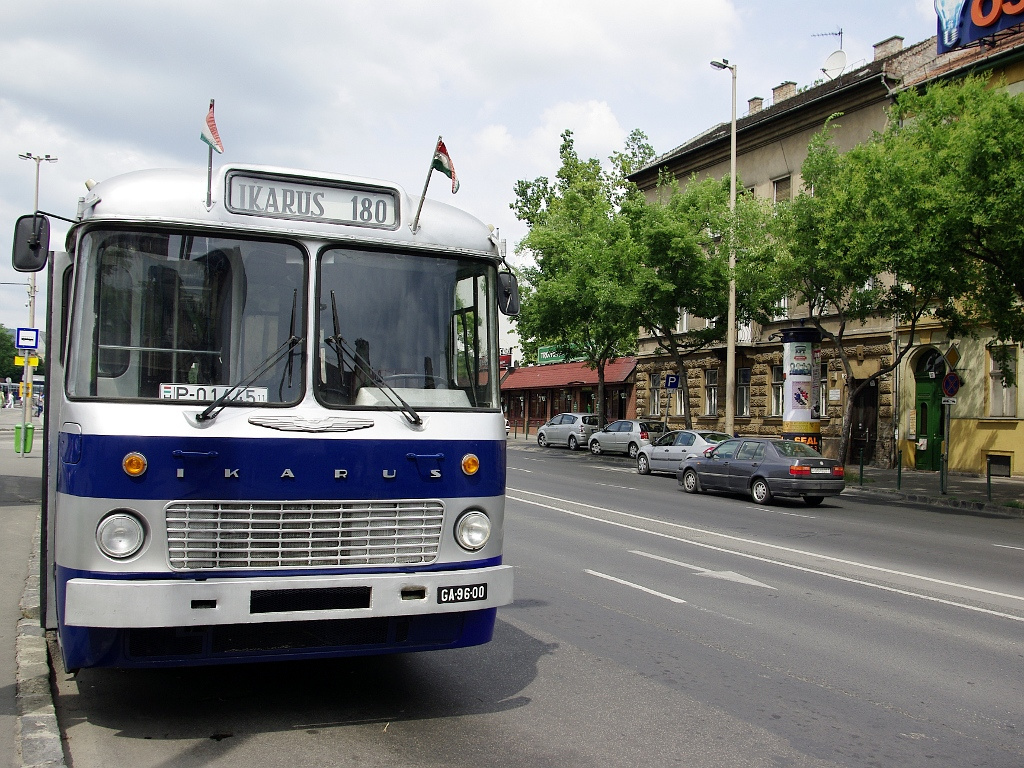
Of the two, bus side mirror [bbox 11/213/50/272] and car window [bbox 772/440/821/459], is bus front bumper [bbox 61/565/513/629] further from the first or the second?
car window [bbox 772/440/821/459]

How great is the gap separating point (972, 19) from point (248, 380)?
89.8 ft

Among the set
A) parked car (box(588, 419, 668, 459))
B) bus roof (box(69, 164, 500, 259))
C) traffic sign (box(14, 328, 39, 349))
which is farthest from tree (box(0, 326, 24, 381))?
bus roof (box(69, 164, 500, 259))

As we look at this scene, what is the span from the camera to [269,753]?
15.5 ft

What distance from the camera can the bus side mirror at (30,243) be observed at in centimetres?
524

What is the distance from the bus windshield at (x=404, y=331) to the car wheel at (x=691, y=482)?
17.3 metres

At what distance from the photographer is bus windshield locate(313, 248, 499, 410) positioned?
5.17 metres

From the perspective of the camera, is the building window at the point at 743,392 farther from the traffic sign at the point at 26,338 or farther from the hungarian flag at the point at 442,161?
the hungarian flag at the point at 442,161

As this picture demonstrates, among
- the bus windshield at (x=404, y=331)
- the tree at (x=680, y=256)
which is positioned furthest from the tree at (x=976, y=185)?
the bus windshield at (x=404, y=331)

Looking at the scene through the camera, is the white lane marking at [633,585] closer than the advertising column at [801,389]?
Yes

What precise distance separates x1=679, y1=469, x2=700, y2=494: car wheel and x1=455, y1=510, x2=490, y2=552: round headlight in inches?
688

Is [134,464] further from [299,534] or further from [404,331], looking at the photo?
[404,331]

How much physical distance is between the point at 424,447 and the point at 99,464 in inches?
64.1

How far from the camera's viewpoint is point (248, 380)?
4.97 metres

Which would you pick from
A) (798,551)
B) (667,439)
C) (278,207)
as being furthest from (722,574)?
(667,439)
